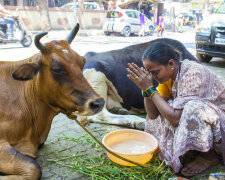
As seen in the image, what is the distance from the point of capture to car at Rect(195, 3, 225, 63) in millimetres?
7969

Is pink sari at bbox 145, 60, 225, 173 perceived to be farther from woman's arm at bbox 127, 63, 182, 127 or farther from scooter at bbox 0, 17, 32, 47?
scooter at bbox 0, 17, 32, 47

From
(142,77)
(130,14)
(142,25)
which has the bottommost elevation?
(142,77)

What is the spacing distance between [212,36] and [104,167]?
264 inches

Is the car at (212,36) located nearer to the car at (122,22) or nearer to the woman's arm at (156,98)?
the woman's arm at (156,98)

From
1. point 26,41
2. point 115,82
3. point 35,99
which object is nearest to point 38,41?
point 35,99

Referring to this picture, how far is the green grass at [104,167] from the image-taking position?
255 cm

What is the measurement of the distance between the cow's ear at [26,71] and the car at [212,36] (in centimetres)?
685

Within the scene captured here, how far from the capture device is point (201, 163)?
8.49 ft

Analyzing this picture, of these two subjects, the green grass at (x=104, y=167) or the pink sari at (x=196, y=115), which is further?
the green grass at (x=104, y=167)

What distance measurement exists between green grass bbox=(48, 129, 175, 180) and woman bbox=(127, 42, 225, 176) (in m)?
0.13

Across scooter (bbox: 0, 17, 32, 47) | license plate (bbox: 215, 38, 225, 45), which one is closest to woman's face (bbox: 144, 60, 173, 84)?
license plate (bbox: 215, 38, 225, 45)

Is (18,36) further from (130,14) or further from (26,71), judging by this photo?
(130,14)

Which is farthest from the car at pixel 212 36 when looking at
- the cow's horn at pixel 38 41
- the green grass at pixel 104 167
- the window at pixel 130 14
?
the window at pixel 130 14

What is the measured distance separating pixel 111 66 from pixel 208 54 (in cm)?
510
